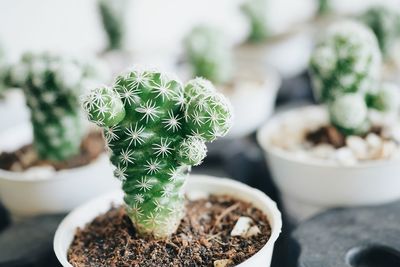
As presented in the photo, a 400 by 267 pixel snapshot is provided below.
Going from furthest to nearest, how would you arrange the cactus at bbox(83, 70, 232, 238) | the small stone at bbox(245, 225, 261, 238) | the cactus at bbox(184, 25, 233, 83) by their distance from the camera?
1. the cactus at bbox(184, 25, 233, 83)
2. the small stone at bbox(245, 225, 261, 238)
3. the cactus at bbox(83, 70, 232, 238)

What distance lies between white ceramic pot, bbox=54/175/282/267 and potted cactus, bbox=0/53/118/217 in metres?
0.20

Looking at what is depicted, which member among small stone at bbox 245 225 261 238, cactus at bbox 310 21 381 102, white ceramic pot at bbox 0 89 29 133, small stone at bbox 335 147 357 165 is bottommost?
small stone at bbox 335 147 357 165

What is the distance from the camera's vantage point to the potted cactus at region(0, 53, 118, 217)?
1336mm

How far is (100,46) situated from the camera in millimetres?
2512

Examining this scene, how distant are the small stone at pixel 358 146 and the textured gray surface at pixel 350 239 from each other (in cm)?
14

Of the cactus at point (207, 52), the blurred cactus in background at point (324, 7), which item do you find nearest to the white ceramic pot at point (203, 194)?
the cactus at point (207, 52)

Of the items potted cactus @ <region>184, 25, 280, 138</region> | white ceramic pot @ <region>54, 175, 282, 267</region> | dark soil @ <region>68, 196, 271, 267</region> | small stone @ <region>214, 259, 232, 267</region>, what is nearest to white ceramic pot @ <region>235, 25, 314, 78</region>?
potted cactus @ <region>184, 25, 280, 138</region>

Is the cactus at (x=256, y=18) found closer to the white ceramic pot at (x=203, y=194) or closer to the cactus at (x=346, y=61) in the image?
the cactus at (x=346, y=61)

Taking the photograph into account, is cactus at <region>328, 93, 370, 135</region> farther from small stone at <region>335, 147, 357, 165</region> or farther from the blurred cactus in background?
the blurred cactus in background

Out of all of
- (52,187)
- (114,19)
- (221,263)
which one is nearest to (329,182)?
(221,263)

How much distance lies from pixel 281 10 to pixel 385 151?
1885mm

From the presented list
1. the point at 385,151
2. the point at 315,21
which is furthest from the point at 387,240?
the point at 315,21

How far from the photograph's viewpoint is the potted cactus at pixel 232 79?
1740 mm

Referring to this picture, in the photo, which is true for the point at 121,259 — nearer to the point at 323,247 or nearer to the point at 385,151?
the point at 323,247
